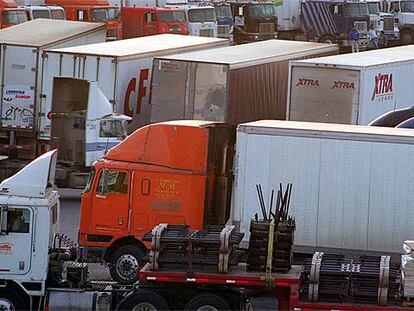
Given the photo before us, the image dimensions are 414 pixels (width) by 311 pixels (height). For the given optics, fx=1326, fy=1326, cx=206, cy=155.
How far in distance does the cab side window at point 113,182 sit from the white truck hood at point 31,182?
9.61 feet

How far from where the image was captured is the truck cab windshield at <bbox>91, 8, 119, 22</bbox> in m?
54.0

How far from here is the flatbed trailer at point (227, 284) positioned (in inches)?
701

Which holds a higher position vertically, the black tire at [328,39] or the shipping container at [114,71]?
the black tire at [328,39]

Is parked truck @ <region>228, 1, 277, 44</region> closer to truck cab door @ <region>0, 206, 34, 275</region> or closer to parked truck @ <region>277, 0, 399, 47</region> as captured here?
parked truck @ <region>277, 0, 399, 47</region>

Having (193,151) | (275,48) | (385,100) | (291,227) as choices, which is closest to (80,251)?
(193,151)

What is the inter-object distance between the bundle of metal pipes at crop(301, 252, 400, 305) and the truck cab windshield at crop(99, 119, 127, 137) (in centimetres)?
1305

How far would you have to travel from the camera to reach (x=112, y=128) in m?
30.5

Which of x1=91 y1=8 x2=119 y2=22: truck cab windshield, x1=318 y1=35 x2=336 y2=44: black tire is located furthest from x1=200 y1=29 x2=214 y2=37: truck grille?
x1=318 y1=35 x2=336 y2=44: black tire

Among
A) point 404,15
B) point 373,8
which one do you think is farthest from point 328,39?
point 404,15

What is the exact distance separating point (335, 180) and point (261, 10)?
4250cm

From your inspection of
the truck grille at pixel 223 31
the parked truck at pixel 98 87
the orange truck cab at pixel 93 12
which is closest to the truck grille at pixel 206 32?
the truck grille at pixel 223 31

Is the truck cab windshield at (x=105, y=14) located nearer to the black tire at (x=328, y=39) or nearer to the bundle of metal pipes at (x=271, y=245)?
the black tire at (x=328, y=39)

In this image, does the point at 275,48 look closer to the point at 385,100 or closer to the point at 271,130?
the point at 385,100

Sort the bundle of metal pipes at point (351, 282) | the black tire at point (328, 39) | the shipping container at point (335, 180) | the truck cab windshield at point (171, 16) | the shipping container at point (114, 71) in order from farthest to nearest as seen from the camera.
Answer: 1. the black tire at point (328, 39)
2. the truck cab windshield at point (171, 16)
3. the shipping container at point (114, 71)
4. the shipping container at point (335, 180)
5. the bundle of metal pipes at point (351, 282)
